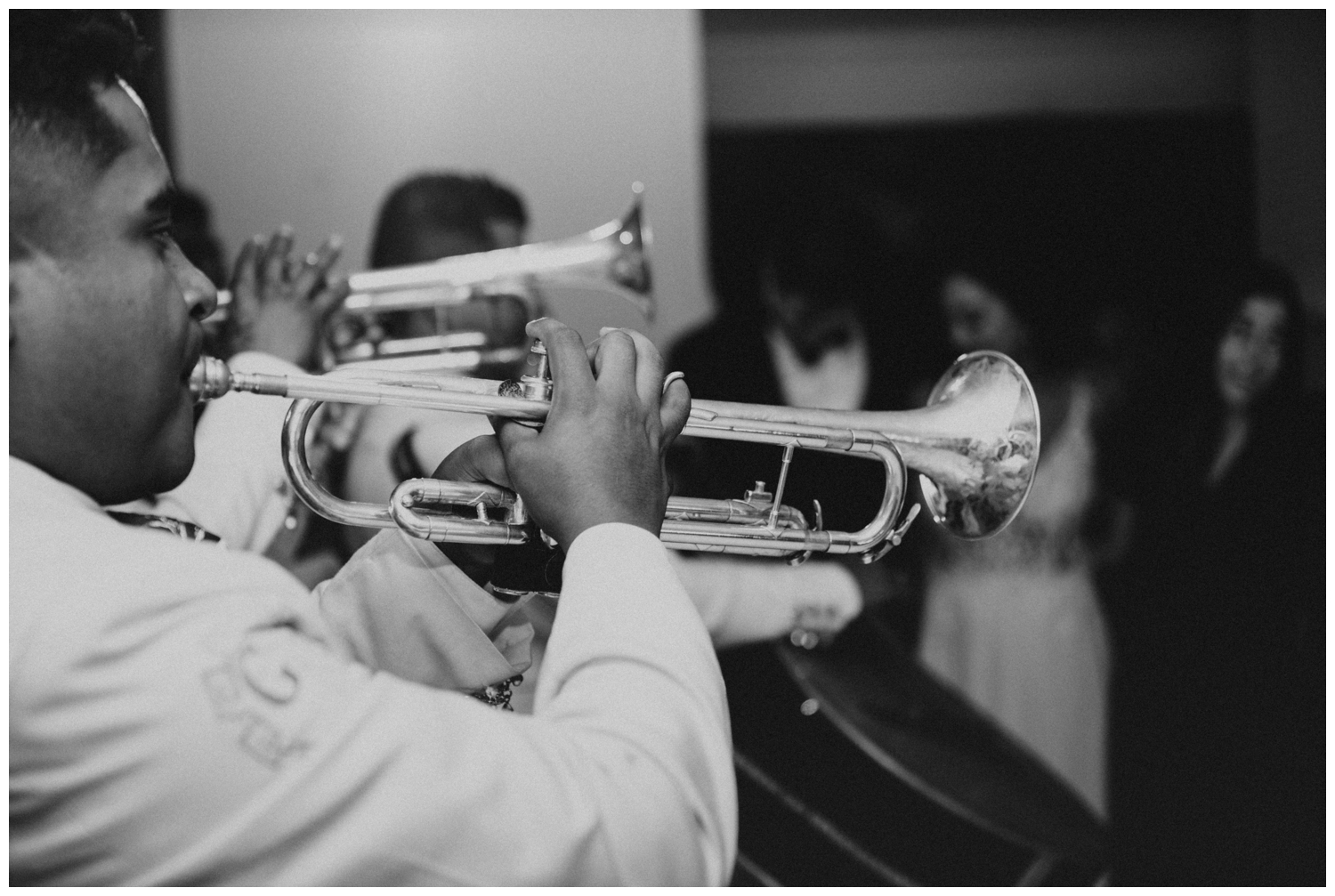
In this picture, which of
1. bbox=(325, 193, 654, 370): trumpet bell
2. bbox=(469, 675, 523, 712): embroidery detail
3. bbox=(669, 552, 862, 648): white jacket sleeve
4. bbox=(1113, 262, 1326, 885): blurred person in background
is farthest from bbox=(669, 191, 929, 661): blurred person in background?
bbox=(469, 675, 523, 712): embroidery detail

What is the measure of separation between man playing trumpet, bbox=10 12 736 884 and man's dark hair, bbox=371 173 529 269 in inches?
80.1

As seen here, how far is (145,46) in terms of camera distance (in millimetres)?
1349

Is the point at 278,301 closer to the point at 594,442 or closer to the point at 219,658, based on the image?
the point at 594,442

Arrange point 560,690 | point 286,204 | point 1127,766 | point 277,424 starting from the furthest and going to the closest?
point 286,204 → point 1127,766 → point 277,424 → point 560,690

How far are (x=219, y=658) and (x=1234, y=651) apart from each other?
320 centimetres

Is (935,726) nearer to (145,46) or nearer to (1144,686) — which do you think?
(1144,686)

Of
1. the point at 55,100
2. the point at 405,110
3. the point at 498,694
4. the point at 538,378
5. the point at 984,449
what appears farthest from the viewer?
the point at 405,110

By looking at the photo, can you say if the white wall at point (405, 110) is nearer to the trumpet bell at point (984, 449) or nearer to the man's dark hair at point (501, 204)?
the man's dark hair at point (501, 204)

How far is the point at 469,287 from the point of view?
3195 millimetres

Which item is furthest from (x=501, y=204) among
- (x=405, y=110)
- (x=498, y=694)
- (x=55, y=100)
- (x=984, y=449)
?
(x=55, y=100)

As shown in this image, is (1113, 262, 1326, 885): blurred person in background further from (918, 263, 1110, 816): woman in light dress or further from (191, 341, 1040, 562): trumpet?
(191, 341, 1040, 562): trumpet

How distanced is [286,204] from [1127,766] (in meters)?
3.22

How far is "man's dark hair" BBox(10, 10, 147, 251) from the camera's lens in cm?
114

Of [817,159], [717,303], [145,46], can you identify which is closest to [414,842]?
[145,46]
